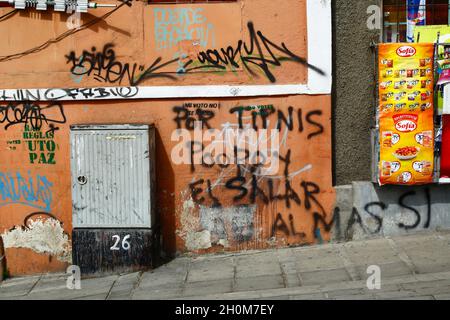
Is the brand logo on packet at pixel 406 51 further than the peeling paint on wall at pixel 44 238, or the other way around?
the peeling paint on wall at pixel 44 238

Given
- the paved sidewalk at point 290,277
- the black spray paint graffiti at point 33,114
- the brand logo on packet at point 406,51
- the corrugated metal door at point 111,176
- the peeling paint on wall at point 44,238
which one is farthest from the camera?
the peeling paint on wall at point 44,238

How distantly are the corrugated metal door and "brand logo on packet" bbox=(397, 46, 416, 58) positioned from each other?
3277 millimetres

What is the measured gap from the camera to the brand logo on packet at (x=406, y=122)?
316 inches

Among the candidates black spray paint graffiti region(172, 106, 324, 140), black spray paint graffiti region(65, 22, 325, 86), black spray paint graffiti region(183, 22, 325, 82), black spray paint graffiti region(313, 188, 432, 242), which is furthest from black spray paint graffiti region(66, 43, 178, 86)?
black spray paint graffiti region(313, 188, 432, 242)

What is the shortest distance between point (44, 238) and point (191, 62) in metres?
3.01

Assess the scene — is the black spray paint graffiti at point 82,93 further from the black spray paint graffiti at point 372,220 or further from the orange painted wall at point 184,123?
the black spray paint graffiti at point 372,220

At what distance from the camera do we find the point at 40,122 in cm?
834

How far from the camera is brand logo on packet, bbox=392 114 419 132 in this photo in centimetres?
803

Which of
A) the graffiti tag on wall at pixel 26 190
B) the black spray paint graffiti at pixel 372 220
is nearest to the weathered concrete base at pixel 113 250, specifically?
the graffiti tag on wall at pixel 26 190

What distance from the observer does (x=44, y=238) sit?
27.7 ft

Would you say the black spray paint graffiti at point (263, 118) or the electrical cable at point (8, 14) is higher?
the electrical cable at point (8, 14)

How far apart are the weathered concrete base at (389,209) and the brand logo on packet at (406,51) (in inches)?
66.4
